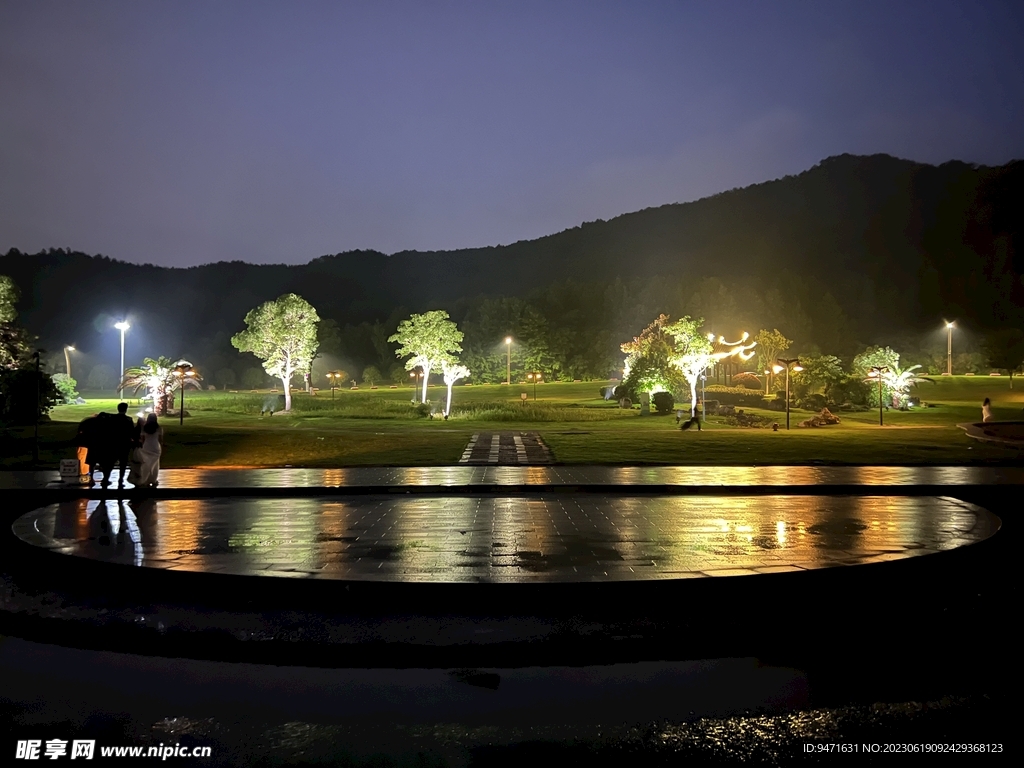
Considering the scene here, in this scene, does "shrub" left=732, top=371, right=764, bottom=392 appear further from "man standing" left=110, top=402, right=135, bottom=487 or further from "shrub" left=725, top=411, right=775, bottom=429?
"man standing" left=110, top=402, right=135, bottom=487

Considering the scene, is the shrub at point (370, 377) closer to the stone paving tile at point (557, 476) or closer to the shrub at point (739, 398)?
the shrub at point (739, 398)

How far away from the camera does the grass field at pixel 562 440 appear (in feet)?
65.3

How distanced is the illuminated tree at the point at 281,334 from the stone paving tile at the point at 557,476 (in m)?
31.9

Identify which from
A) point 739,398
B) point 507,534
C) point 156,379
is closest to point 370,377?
point 156,379

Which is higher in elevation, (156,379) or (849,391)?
(156,379)

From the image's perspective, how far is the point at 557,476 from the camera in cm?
1499

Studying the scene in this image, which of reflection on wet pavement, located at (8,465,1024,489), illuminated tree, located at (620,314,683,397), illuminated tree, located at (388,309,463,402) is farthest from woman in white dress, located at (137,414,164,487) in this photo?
illuminated tree, located at (620,314,683,397)

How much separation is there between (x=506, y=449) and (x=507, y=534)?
45.0 feet

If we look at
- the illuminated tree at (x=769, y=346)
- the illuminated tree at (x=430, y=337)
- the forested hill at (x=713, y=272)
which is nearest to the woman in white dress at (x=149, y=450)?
the forested hill at (x=713, y=272)

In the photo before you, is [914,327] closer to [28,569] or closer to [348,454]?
[348,454]

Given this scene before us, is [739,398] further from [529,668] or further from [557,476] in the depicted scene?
[529,668]

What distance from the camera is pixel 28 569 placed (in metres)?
7.62

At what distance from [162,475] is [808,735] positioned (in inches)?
583

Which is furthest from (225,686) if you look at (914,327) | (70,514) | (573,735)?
(914,327)
